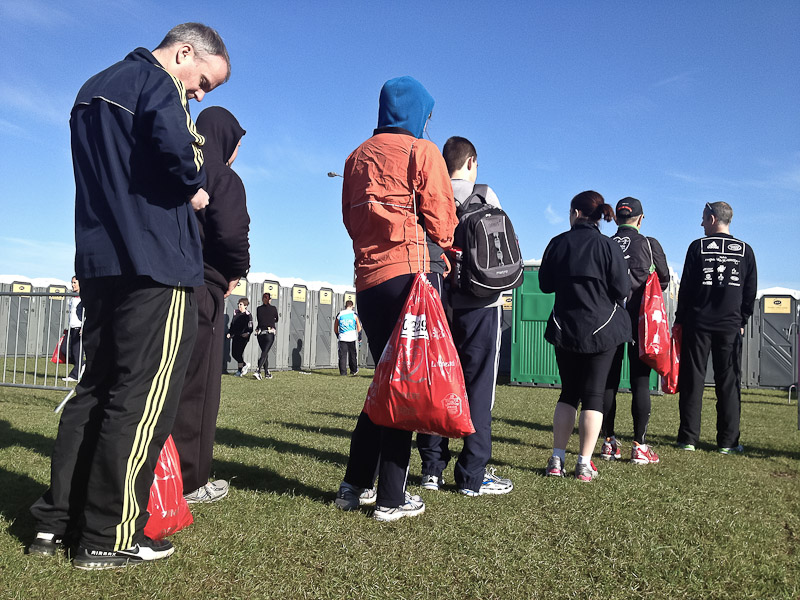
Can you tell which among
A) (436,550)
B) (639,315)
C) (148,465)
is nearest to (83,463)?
(148,465)

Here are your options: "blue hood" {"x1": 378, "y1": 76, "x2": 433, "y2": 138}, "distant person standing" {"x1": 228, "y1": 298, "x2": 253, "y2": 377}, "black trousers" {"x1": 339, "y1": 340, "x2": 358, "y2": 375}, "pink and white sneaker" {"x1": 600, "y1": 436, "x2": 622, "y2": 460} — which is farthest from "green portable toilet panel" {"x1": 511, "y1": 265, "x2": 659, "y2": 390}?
"blue hood" {"x1": 378, "y1": 76, "x2": 433, "y2": 138}

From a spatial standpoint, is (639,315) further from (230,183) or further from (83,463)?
(83,463)

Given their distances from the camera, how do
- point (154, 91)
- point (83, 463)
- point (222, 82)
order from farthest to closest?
point (222, 82) < point (83, 463) < point (154, 91)

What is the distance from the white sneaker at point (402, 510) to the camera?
3.07 m

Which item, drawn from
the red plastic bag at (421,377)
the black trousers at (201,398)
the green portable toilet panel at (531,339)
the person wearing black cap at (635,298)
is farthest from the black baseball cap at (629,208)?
the green portable toilet panel at (531,339)

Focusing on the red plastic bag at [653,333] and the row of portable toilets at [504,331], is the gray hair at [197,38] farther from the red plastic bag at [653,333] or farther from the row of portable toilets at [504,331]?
the row of portable toilets at [504,331]

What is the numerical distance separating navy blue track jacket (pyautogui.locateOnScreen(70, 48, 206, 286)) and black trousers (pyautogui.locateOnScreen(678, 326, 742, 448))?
5.05m

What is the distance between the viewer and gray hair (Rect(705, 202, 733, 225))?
612 centimetres

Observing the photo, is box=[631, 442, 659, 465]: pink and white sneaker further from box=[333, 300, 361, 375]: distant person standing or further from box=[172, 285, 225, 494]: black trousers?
box=[333, 300, 361, 375]: distant person standing

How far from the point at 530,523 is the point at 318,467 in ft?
5.50

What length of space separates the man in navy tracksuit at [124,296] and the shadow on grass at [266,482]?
110cm

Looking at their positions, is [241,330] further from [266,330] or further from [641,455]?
[641,455]

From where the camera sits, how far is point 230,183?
328cm

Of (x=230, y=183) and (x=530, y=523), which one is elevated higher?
(x=230, y=183)
